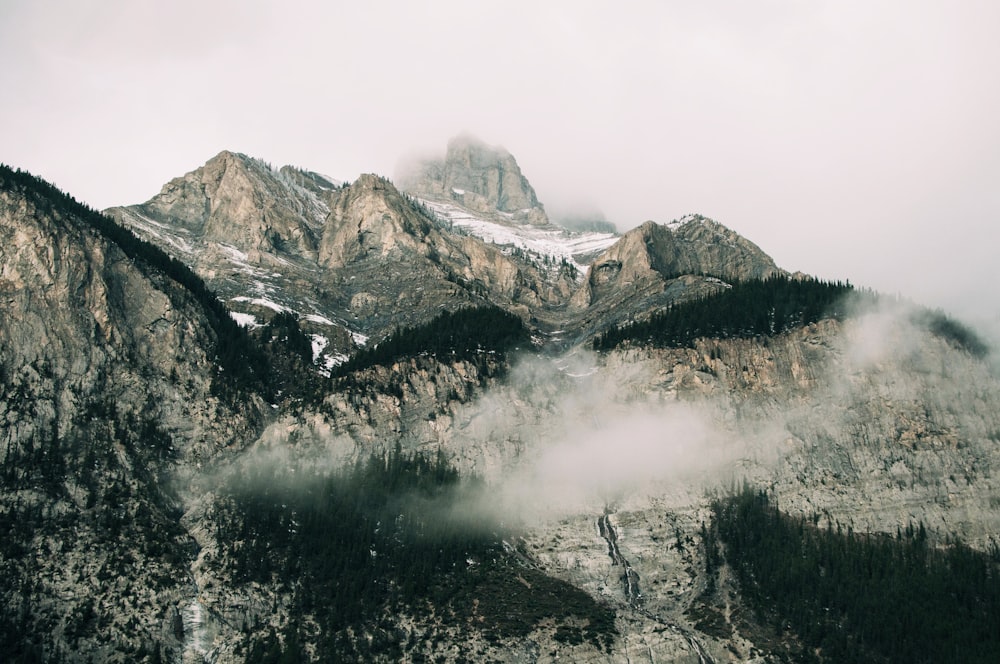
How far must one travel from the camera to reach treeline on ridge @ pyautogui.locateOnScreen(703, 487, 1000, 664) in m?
149

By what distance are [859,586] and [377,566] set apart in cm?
6905

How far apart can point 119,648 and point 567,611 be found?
197 ft

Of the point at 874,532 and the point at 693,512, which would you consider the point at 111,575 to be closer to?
the point at 693,512

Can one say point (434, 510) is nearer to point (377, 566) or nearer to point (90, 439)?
point (377, 566)

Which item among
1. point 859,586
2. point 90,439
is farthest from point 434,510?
point 859,586

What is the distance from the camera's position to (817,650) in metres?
149

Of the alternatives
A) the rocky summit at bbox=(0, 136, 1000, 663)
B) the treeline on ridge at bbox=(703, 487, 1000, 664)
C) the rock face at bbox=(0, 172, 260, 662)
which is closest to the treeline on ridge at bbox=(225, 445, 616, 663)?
the rocky summit at bbox=(0, 136, 1000, 663)

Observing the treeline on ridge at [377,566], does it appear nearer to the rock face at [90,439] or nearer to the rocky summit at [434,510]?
the rocky summit at [434,510]

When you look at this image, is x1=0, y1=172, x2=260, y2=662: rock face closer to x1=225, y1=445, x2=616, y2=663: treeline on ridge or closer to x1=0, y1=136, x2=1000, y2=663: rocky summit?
x1=0, y1=136, x2=1000, y2=663: rocky summit

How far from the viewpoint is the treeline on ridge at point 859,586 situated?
149 meters

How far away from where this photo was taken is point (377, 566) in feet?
525

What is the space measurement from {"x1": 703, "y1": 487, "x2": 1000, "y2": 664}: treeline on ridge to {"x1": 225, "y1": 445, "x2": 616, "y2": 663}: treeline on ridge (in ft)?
78.6

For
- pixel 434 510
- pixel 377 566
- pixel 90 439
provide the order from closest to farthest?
1. pixel 377 566
2. pixel 90 439
3. pixel 434 510

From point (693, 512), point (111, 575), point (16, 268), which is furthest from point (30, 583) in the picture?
point (693, 512)
